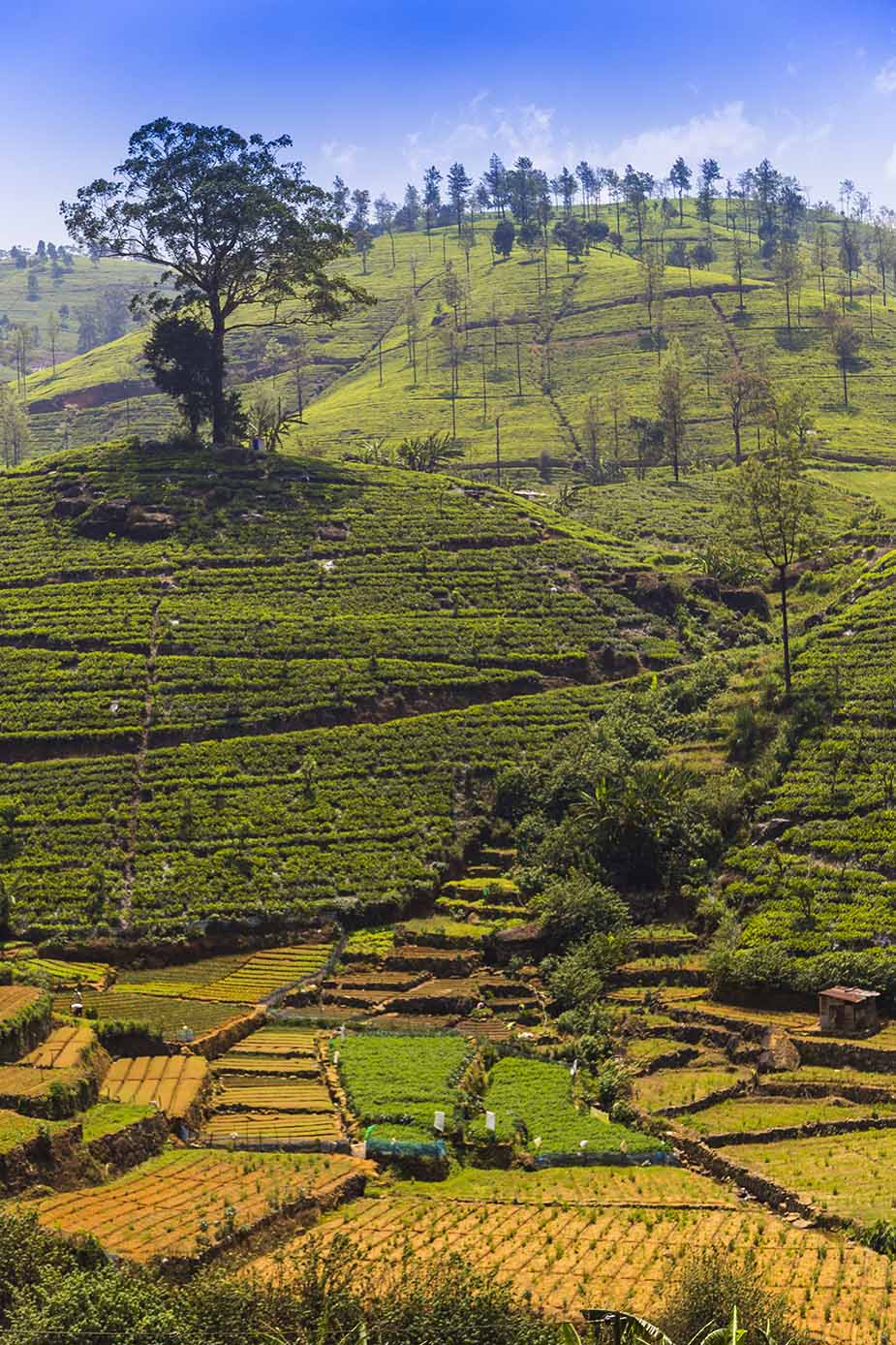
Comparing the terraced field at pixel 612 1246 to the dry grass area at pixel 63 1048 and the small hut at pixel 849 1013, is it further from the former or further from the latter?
the small hut at pixel 849 1013

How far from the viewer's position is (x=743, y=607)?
77562 millimetres

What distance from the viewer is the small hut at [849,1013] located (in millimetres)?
42500

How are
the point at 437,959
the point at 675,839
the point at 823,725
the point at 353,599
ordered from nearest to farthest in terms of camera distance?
the point at 437,959 → the point at 675,839 → the point at 823,725 → the point at 353,599

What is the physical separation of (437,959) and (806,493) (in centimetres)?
2529

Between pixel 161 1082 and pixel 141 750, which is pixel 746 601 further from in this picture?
pixel 161 1082

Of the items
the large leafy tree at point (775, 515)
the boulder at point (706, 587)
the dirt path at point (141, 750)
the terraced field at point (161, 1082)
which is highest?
the large leafy tree at point (775, 515)

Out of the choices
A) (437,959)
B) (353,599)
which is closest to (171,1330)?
(437,959)

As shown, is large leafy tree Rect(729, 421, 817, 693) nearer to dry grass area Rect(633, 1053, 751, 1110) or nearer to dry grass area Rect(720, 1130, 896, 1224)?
dry grass area Rect(633, 1053, 751, 1110)

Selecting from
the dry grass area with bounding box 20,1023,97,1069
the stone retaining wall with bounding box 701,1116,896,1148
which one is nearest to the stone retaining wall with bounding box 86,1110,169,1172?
the dry grass area with bounding box 20,1023,97,1069

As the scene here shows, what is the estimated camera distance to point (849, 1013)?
140 feet

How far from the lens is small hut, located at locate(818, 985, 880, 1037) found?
42.5 metres

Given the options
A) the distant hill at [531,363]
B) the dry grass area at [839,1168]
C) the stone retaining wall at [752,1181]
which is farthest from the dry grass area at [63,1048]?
the distant hill at [531,363]

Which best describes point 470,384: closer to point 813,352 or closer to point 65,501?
point 813,352

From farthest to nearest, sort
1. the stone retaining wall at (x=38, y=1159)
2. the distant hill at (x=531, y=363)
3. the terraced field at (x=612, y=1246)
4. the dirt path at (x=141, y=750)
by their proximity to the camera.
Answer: the distant hill at (x=531, y=363)
the dirt path at (x=141, y=750)
the stone retaining wall at (x=38, y=1159)
the terraced field at (x=612, y=1246)
